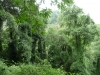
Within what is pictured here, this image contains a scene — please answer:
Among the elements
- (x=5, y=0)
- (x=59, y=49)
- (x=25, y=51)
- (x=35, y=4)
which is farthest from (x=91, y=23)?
(x=35, y=4)

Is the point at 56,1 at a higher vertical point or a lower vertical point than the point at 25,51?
higher

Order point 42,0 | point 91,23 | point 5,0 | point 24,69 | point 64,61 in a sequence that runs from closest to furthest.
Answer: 1. point 42,0
2. point 24,69
3. point 5,0
4. point 91,23
5. point 64,61

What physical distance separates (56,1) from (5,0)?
12.6 meters

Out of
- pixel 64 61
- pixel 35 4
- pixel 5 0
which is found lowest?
pixel 64 61

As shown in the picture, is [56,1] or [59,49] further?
[59,49]

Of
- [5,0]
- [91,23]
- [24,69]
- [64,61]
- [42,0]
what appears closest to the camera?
[42,0]

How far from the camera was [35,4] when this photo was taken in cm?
426

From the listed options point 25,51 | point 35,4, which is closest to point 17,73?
point 35,4

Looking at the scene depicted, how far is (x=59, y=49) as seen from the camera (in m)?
20.3

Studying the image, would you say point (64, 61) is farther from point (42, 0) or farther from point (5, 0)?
point (42, 0)

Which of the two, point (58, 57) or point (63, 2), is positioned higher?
point (63, 2)

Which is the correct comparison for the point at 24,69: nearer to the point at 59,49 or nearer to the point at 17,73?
the point at 17,73

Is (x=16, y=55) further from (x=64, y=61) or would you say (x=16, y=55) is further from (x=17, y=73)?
(x=17, y=73)

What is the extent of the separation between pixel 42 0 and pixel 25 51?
13.1 meters
